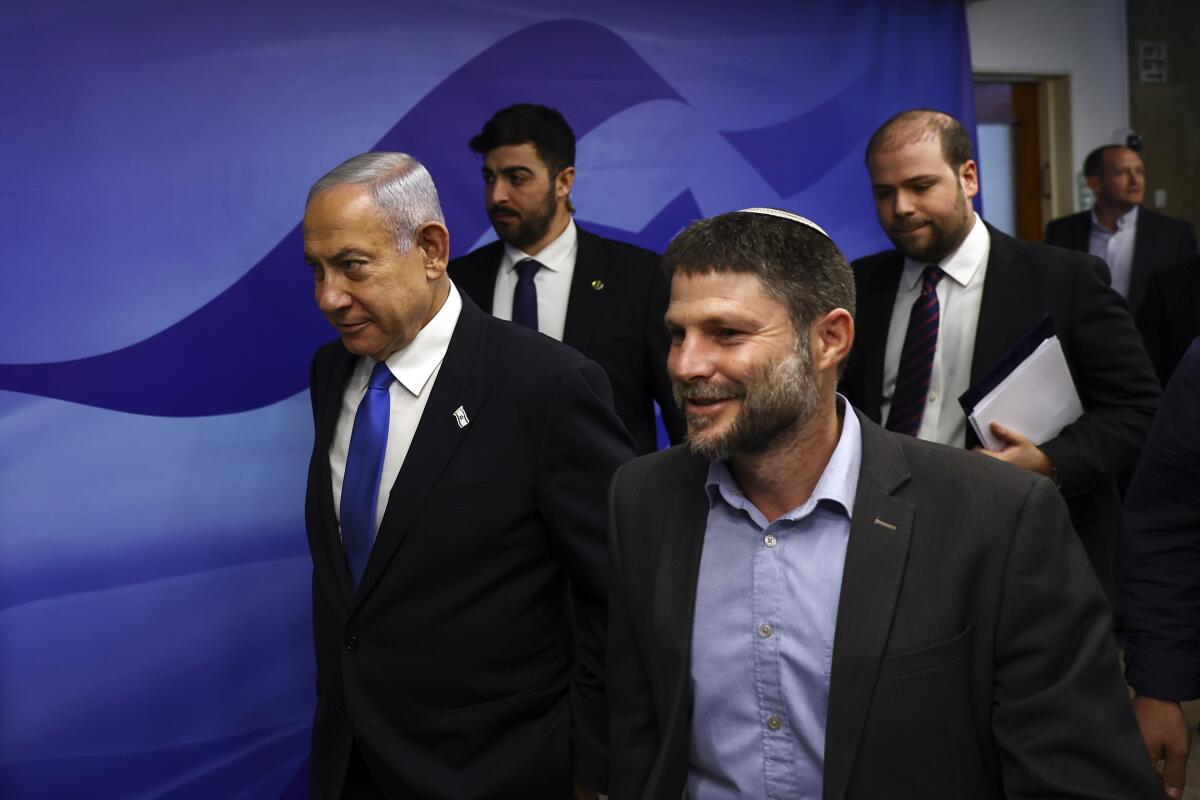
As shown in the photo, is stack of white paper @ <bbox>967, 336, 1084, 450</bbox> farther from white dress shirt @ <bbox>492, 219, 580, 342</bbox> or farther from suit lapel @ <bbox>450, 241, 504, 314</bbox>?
suit lapel @ <bbox>450, 241, 504, 314</bbox>

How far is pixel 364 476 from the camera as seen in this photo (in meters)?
2.08

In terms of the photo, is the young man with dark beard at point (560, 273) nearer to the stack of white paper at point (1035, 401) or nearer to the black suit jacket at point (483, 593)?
the stack of white paper at point (1035, 401)

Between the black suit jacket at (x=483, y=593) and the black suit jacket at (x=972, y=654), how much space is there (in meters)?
0.67

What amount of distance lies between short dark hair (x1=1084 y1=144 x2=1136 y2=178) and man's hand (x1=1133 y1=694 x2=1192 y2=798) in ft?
14.8

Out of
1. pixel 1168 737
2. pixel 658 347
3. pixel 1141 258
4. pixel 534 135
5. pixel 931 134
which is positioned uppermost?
pixel 534 135

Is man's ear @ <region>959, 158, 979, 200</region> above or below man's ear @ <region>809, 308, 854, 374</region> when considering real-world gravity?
above

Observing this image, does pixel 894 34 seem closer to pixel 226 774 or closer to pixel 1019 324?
pixel 1019 324

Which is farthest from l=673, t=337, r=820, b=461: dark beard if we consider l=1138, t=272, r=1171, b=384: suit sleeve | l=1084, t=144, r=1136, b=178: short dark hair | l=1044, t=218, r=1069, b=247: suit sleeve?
l=1084, t=144, r=1136, b=178: short dark hair

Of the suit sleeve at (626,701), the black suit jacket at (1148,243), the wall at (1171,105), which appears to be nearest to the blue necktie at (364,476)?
the suit sleeve at (626,701)

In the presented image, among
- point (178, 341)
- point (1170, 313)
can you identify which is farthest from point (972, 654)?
point (1170, 313)

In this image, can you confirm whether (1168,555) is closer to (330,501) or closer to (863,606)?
(863,606)

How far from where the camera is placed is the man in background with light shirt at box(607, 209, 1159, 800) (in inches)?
55.3

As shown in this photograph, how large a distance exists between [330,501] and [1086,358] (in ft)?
5.38

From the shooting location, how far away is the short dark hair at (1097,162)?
5852 millimetres
